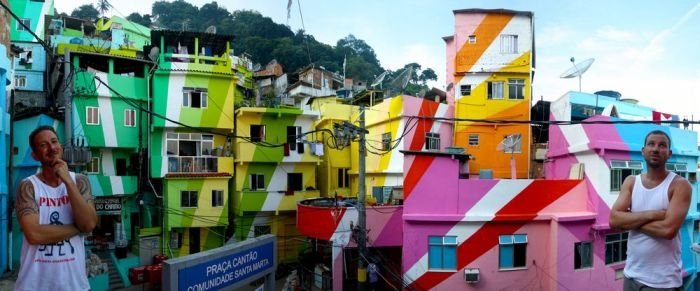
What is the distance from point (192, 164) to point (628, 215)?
68.6 ft

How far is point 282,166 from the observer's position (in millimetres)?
24391

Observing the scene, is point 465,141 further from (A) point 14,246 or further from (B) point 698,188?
(A) point 14,246

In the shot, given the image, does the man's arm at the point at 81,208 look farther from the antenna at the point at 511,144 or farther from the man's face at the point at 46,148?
the antenna at the point at 511,144

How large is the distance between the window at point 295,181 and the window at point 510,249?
40.3 ft

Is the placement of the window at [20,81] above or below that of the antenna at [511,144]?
above

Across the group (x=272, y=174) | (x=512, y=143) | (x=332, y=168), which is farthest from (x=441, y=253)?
(x=332, y=168)

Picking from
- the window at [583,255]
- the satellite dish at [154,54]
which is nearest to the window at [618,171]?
the window at [583,255]

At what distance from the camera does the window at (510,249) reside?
15398 mm

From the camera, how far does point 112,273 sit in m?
20.0

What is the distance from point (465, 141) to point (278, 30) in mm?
44725

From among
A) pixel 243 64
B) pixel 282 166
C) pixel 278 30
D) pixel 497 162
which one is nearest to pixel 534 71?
pixel 497 162

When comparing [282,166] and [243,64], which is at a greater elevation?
[243,64]

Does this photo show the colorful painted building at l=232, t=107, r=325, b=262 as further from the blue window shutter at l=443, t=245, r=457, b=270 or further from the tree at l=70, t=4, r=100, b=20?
the tree at l=70, t=4, r=100, b=20

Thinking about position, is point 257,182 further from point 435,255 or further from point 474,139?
point 435,255
